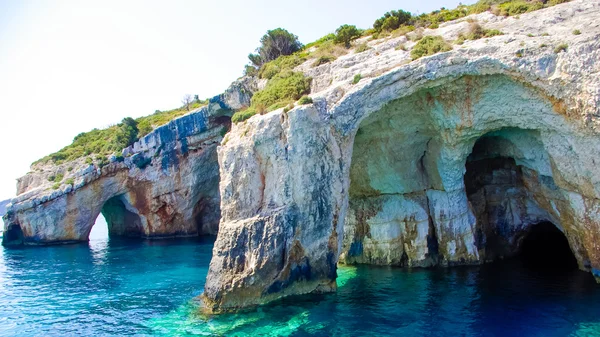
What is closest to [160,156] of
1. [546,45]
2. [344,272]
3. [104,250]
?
[104,250]

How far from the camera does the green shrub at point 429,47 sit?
23.4 m

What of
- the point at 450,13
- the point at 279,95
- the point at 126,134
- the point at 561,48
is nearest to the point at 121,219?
the point at 126,134

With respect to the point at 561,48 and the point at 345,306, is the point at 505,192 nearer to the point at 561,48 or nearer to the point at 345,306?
the point at 561,48

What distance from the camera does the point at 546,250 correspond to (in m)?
30.5

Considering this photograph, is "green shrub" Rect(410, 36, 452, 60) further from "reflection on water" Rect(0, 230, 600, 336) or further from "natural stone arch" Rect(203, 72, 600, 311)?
"reflection on water" Rect(0, 230, 600, 336)

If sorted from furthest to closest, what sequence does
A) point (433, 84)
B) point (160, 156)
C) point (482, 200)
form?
point (160, 156) → point (482, 200) → point (433, 84)

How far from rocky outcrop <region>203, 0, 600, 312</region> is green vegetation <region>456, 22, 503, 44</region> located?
728mm

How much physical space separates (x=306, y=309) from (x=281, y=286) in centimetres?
180

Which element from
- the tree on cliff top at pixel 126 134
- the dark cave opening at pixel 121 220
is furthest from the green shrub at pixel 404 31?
the dark cave opening at pixel 121 220

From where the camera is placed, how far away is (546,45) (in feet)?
67.7

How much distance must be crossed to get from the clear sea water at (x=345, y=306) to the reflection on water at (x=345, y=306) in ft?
0.15

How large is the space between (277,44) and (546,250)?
3160cm

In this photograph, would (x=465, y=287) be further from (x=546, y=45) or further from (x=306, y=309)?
(x=546, y=45)

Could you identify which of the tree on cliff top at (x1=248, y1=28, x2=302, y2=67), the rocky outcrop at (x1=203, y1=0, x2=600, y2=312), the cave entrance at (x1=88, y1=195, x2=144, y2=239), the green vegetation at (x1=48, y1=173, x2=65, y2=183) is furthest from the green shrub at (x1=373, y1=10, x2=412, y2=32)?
the green vegetation at (x1=48, y1=173, x2=65, y2=183)
